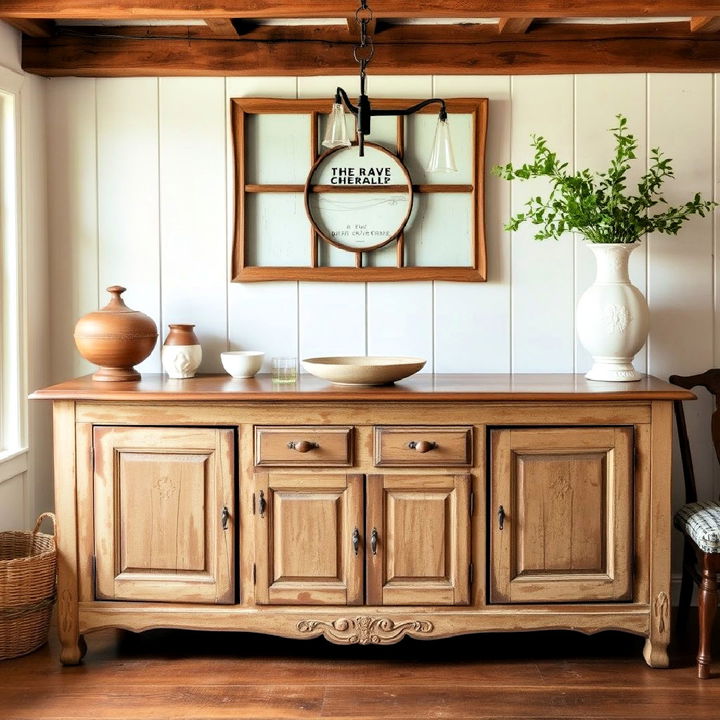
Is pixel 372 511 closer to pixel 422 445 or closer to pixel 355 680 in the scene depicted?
pixel 422 445

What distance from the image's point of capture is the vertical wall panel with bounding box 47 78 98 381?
3.61m

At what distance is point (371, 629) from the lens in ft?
9.96

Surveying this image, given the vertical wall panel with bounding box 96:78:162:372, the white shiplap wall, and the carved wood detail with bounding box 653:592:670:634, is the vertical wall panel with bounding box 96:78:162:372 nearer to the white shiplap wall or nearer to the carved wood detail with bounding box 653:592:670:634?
the white shiplap wall

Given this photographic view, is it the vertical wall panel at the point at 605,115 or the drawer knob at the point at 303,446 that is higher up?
the vertical wall panel at the point at 605,115

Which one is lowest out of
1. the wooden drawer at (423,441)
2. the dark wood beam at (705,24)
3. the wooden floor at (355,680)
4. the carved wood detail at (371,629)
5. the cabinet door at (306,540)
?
the wooden floor at (355,680)

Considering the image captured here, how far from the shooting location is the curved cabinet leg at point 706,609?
2.93 meters

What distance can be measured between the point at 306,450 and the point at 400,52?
1551 mm

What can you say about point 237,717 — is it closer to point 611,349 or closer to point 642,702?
point 642,702

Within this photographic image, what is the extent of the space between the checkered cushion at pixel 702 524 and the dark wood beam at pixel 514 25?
1786 mm

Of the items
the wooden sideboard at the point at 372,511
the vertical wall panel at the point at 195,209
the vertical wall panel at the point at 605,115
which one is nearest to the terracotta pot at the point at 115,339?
the wooden sideboard at the point at 372,511

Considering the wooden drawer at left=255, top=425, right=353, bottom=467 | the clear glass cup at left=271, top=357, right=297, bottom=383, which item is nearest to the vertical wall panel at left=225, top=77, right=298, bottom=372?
the clear glass cup at left=271, top=357, right=297, bottom=383

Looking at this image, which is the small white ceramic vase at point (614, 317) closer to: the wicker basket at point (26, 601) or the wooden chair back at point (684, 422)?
the wooden chair back at point (684, 422)

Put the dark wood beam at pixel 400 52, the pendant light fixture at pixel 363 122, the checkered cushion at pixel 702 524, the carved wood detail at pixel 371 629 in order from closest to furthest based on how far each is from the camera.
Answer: the pendant light fixture at pixel 363 122 < the checkered cushion at pixel 702 524 < the carved wood detail at pixel 371 629 < the dark wood beam at pixel 400 52

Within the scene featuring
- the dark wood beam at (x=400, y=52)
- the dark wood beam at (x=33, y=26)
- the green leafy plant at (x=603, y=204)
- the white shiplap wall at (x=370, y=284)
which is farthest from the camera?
the white shiplap wall at (x=370, y=284)
